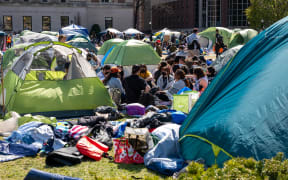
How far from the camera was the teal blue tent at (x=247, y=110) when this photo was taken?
496cm

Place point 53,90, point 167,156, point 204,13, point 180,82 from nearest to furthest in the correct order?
point 167,156, point 53,90, point 180,82, point 204,13

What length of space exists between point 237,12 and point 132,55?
43560 millimetres

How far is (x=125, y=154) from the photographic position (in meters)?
6.27

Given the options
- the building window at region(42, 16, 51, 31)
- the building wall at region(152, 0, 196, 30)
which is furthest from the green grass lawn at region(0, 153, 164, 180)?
the building wall at region(152, 0, 196, 30)

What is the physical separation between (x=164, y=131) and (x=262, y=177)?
11.6ft

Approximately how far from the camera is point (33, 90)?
9516 millimetres

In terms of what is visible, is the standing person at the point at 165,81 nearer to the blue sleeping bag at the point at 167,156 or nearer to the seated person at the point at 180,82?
the seated person at the point at 180,82

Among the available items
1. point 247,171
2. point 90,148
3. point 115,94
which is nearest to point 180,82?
point 115,94

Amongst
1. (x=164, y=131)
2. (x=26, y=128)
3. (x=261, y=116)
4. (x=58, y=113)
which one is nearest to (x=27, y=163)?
(x=26, y=128)

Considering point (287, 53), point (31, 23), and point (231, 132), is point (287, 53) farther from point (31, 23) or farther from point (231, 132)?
point (31, 23)

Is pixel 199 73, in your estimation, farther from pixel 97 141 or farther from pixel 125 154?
pixel 125 154

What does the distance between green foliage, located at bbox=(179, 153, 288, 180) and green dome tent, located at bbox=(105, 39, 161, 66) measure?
454 inches

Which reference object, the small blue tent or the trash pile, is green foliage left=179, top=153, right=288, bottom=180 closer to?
the trash pile

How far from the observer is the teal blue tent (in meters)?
4.96
